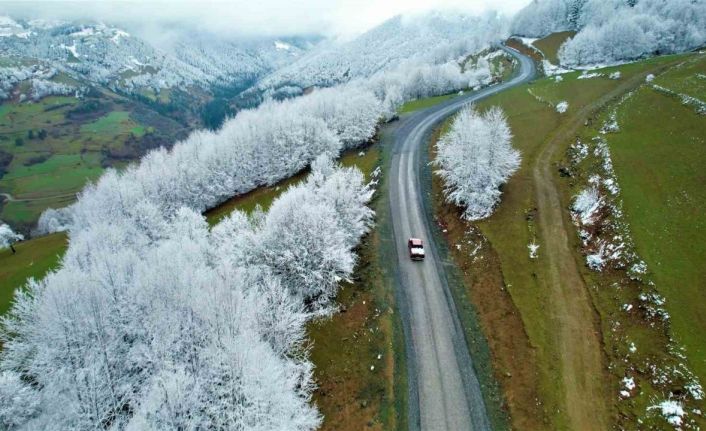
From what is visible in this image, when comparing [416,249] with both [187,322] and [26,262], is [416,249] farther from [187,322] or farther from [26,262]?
[26,262]

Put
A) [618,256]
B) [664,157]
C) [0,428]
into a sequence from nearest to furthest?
1. [0,428]
2. [618,256]
3. [664,157]

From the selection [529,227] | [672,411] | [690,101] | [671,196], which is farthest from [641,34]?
[672,411]

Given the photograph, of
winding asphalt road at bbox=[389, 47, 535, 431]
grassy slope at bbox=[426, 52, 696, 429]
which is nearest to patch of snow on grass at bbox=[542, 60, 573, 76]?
grassy slope at bbox=[426, 52, 696, 429]

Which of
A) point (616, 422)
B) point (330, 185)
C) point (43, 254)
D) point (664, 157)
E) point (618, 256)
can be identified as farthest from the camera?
point (43, 254)

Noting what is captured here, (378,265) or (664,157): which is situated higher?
(664,157)

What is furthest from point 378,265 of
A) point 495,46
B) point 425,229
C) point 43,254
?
point 495,46

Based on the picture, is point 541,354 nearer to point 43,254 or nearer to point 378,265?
point 378,265
